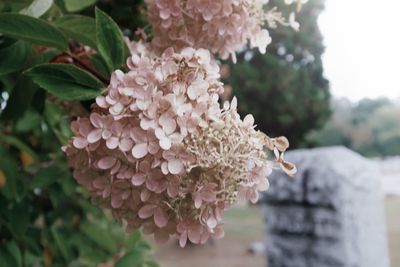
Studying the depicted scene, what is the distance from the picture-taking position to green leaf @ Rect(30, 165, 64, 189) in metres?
0.81

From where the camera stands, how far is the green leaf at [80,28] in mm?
472

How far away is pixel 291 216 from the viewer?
2311 millimetres

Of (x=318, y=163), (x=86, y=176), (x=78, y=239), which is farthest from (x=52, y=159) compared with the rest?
(x=318, y=163)

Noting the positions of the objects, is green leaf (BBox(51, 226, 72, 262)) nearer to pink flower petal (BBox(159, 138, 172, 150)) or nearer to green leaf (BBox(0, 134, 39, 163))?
green leaf (BBox(0, 134, 39, 163))

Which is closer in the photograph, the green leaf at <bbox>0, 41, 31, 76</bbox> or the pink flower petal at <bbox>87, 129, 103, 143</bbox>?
the pink flower petal at <bbox>87, 129, 103, 143</bbox>

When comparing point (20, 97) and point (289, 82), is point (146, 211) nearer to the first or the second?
point (20, 97)

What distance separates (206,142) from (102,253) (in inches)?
25.4

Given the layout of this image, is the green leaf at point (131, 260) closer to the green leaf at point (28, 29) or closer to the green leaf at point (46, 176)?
the green leaf at point (46, 176)

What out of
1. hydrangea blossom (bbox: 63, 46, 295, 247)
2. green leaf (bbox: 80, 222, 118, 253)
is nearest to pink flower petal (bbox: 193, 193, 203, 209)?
hydrangea blossom (bbox: 63, 46, 295, 247)

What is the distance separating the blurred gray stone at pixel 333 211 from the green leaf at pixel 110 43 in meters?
1.76

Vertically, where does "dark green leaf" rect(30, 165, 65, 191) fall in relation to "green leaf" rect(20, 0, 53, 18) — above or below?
below

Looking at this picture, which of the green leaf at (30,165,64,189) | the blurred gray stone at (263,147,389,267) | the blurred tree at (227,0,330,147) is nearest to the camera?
the green leaf at (30,165,64,189)

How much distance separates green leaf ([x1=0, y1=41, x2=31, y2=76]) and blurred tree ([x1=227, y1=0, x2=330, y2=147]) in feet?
15.8

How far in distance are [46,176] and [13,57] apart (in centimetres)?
36
